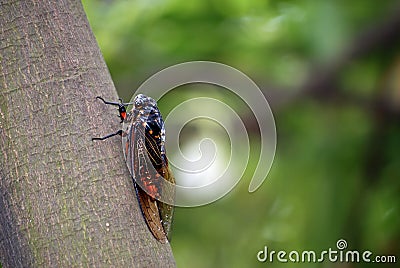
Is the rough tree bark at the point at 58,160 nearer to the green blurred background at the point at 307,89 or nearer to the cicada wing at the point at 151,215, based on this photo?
the cicada wing at the point at 151,215

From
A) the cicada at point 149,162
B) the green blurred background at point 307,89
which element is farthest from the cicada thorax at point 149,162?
the green blurred background at point 307,89

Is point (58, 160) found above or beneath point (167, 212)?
above

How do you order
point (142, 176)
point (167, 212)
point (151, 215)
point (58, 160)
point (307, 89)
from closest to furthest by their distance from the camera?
point (58, 160), point (151, 215), point (142, 176), point (167, 212), point (307, 89)

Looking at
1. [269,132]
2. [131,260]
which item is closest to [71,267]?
[131,260]

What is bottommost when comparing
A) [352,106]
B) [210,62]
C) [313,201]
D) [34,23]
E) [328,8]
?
[313,201]

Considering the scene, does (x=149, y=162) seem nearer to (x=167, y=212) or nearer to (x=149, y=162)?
(x=149, y=162)

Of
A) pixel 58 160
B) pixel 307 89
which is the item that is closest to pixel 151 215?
pixel 58 160

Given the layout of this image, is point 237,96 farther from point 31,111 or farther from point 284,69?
point 31,111
